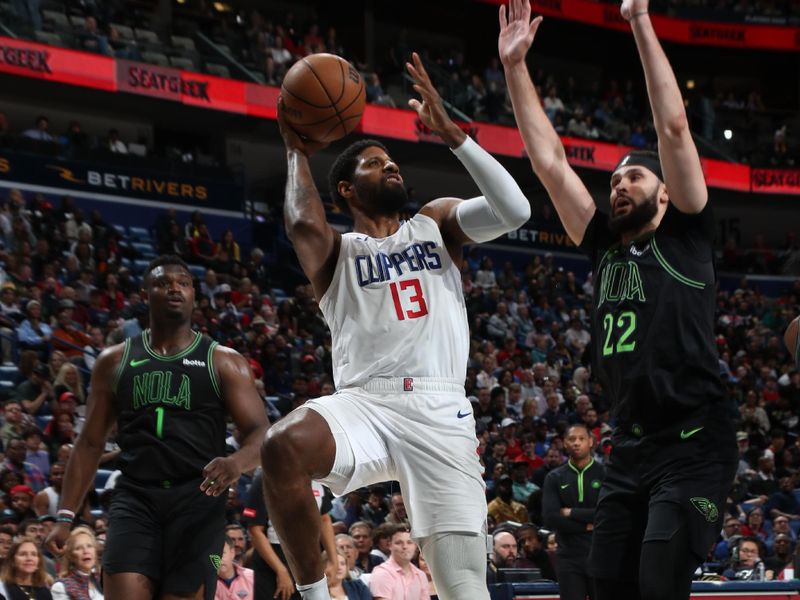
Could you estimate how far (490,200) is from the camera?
14.7ft

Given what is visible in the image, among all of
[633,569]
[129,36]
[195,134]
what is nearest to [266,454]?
[633,569]

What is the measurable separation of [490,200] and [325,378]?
433 inches

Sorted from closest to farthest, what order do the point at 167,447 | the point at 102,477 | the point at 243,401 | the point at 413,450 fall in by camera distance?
the point at 413,450
the point at 167,447
the point at 243,401
the point at 102,477

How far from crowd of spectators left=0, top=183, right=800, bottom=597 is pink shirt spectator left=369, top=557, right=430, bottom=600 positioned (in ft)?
0.40

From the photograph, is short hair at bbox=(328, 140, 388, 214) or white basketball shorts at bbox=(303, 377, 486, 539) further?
short hair at bbox=(328, 140, 388, 214)

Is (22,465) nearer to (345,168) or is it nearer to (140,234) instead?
(345,168)

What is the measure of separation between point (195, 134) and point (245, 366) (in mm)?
18597

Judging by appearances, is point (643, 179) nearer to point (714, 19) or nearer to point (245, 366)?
point (245, 366)

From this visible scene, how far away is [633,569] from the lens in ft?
12.5

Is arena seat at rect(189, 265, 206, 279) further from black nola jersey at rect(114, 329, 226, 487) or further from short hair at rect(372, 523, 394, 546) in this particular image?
black nola jersey at rect(114, 329, 226, 487)

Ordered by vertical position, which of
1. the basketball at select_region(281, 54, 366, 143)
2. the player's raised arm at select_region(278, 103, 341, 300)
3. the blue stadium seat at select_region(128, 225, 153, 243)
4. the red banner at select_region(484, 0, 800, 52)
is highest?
the red banner at select_region(484, 0, 800, 52)

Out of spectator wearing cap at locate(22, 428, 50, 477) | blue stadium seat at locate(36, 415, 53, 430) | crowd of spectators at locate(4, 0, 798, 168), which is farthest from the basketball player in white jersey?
crowd of spectators at locate(4, 0, 798, 168)

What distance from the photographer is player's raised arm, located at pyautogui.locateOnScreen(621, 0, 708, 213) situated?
378cm

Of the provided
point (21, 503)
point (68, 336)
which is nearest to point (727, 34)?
point (68, 336)
